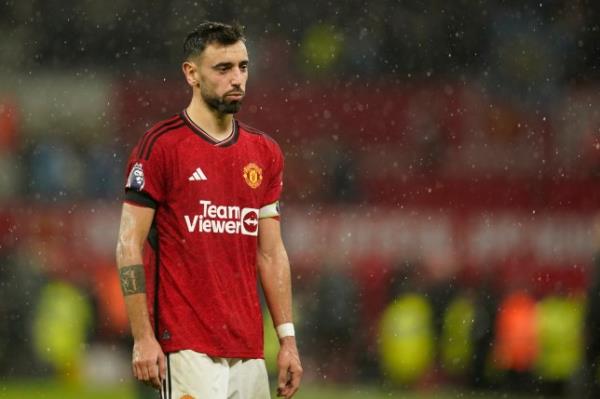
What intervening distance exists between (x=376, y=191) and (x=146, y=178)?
11.5 meters

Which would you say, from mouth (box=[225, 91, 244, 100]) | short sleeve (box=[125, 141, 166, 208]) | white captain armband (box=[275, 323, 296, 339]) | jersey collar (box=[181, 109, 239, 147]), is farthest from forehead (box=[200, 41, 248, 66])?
white captain armband (box=[275, 323, 296, 339])

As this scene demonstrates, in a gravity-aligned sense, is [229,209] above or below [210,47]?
below

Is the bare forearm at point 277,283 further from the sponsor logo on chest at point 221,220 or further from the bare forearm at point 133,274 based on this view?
the bare forearm at point 133,274

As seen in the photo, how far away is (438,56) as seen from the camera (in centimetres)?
1859

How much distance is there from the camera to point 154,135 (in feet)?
17.8

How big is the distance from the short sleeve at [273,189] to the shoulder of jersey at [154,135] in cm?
39

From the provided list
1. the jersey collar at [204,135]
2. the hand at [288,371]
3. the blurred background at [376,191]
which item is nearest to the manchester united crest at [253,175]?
the jersey collar at [204,135]

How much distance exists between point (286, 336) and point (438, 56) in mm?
13264

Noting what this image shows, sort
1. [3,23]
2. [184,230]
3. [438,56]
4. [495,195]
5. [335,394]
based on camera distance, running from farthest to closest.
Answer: [3,23], [438,56], [495,195], [335,394], [184,230]

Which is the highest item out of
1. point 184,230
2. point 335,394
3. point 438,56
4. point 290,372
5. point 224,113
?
point 438,56

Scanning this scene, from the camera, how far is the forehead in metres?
5.46

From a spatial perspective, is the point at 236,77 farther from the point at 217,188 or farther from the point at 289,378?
the point at 289,378

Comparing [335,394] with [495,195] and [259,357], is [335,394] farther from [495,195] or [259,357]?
[259,357]

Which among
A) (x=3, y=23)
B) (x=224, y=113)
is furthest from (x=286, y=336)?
(x=3, y=23)
